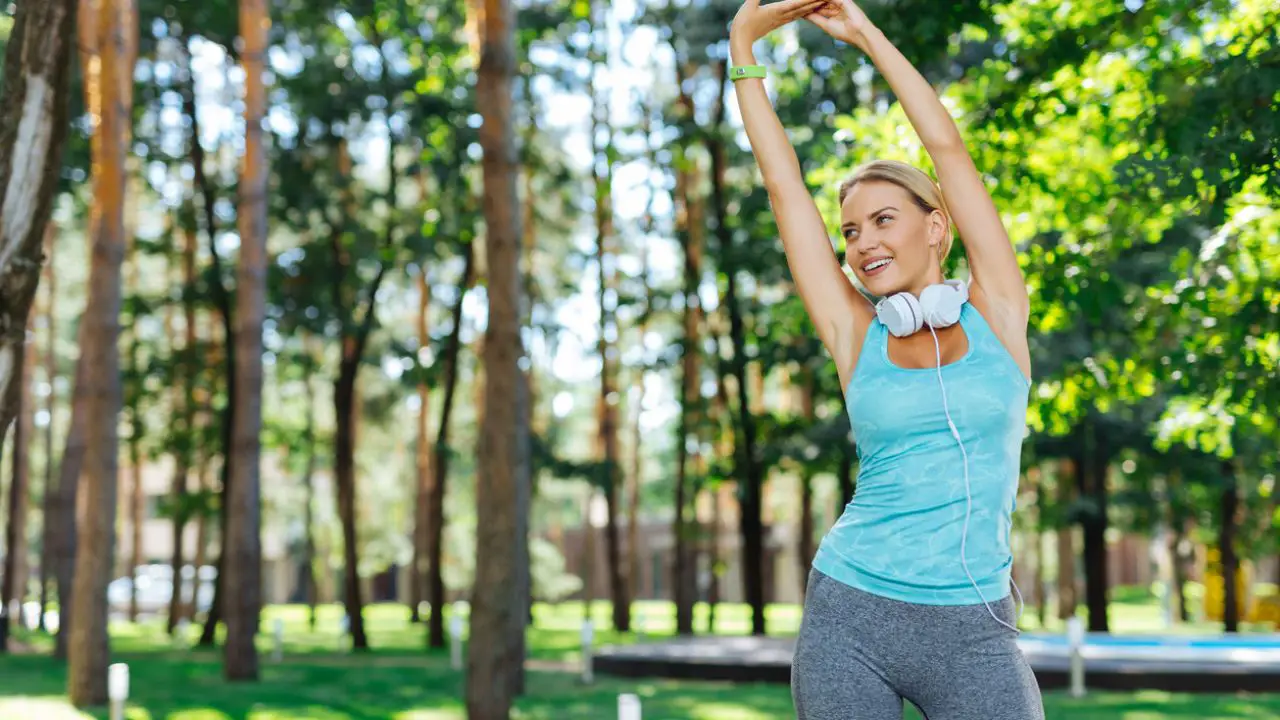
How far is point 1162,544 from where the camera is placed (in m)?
40.8

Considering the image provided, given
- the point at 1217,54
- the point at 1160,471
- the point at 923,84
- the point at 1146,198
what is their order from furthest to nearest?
the point at 1160,471
the point at 1146,198
the point at 1217,54
the point at 923,84

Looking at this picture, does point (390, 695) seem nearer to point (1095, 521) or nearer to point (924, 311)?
point (1095, 521)

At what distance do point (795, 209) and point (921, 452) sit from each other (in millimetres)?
599

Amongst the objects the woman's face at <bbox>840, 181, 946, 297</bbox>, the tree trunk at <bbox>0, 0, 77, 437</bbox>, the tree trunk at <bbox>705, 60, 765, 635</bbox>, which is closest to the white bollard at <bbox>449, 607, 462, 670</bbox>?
the tree trunk at <bbox>705, 60, 765, 635</bbox>

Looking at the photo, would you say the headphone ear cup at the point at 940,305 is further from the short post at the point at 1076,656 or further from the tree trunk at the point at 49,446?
the tree trunk at the point at 49,446

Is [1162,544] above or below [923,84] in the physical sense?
below

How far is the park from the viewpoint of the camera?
251 cm

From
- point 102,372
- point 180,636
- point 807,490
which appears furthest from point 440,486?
point 102,372

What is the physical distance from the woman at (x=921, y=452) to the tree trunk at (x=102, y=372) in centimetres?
1483

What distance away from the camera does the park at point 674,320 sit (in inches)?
98.7

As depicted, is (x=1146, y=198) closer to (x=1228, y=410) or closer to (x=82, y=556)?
(x=1228, y=410)

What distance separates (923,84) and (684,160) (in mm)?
25083

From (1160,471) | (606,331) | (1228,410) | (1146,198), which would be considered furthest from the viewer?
(606,331)

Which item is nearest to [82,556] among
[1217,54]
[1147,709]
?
[1147,709]
